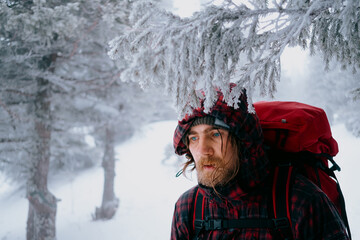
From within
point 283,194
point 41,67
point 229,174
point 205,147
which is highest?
point 41,67

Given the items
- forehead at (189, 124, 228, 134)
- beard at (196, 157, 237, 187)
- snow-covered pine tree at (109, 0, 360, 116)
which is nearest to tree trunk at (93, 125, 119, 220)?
forehead at (189, 124, 228, 134)

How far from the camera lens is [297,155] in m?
1.93

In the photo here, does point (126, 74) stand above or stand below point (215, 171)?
Answer: above

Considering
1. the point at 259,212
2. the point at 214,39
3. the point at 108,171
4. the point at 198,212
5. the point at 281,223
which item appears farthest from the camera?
the point at 108,171

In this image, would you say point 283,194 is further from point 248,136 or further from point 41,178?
point 41,178

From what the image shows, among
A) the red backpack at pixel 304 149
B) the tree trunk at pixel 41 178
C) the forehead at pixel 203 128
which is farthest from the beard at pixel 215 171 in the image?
the tree trunk at pixel 41 178

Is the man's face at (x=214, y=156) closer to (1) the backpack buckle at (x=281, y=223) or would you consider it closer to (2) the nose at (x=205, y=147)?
(2) the nose at (x=205, y=147)

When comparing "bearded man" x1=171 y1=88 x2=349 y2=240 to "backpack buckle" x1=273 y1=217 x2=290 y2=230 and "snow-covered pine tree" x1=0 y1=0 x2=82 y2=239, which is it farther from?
"snow-covered pine tree" x1=0 y1=0 x2=82 y2=239

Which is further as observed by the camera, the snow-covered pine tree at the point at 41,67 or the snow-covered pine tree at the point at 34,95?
the snow-covered pine tree at the point at 34,95

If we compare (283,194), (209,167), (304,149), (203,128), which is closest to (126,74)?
(203,128)

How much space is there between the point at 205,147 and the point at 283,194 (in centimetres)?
68

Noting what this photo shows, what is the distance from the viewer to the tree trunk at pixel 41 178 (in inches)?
259

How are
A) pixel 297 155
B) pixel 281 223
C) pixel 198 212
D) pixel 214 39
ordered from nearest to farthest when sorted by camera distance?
1. pixel 214 39
2. pixel 281 223
3. pixel 297 155
4. pixel 198 212

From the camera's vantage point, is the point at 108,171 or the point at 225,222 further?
the point at 108,171
